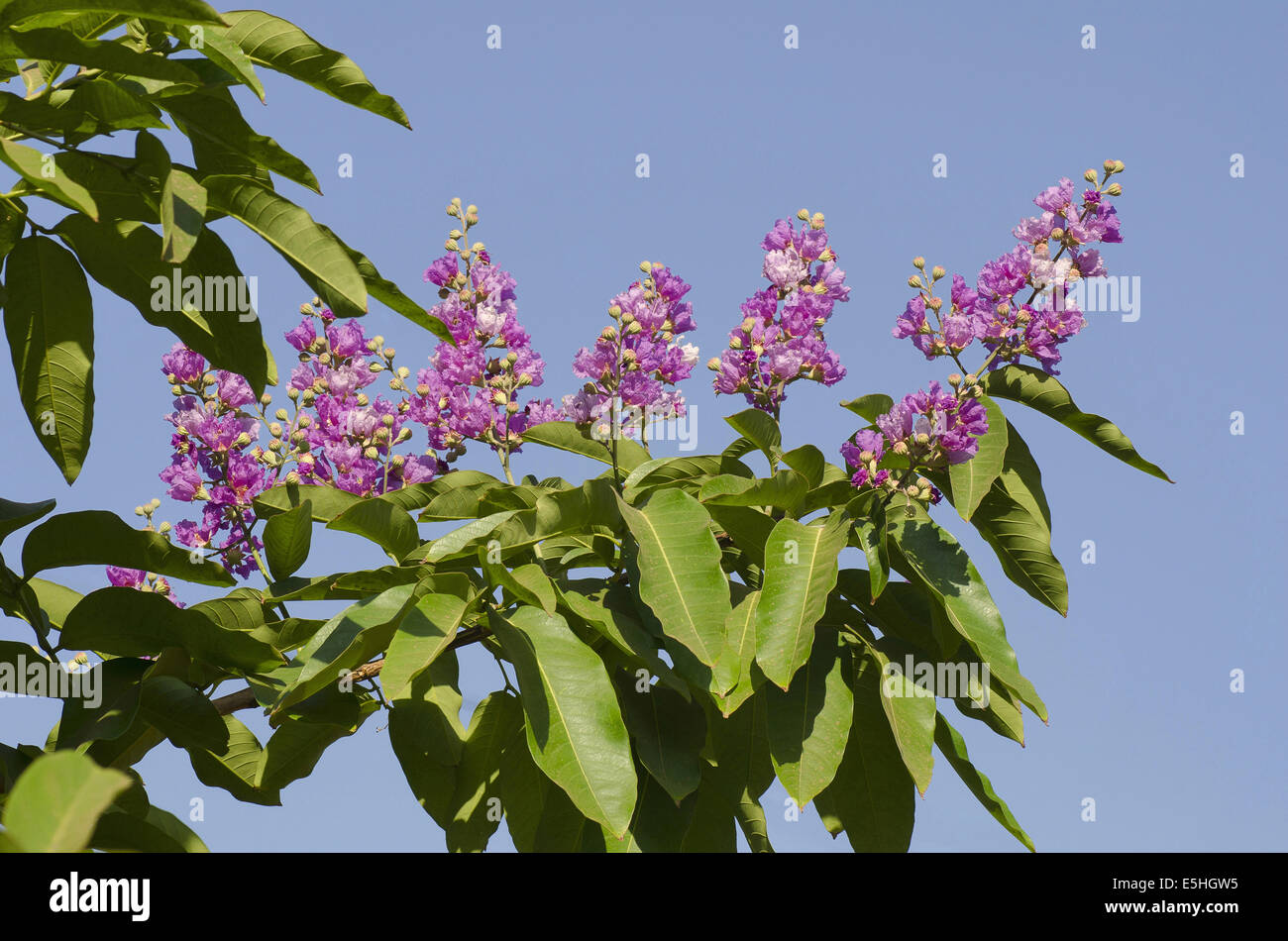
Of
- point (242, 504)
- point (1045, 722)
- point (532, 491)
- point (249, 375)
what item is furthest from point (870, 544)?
point (242, 504)

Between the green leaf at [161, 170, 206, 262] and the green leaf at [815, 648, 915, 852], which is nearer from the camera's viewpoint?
the green leaf at [161, 170, 206, 262]

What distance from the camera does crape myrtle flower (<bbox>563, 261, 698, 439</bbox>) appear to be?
2.47 meters

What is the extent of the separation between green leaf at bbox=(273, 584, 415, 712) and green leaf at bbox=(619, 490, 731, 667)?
425 mm

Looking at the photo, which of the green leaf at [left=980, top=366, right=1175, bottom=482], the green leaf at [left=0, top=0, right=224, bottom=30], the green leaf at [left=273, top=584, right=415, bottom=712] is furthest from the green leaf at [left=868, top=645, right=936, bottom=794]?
the green leaf at [left=0, top=0, right=224, bottom=30]

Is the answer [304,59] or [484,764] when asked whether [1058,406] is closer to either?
[484,764]

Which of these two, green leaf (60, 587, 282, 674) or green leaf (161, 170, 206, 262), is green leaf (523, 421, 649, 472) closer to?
green leaf (60, 587, 282, 674)

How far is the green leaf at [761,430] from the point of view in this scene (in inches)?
92.5

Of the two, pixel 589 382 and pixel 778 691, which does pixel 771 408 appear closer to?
pixel 589 382

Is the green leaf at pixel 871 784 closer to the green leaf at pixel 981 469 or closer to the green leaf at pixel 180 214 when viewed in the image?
the green leaf at pixel 981 469

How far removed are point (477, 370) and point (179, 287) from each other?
0.75 meters

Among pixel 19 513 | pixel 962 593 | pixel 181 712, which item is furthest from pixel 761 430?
pixel 19 513

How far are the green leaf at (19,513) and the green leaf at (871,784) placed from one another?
167cm

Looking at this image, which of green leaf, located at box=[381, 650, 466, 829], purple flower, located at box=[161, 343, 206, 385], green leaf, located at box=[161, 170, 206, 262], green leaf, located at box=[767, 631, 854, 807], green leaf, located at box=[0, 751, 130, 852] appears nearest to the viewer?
green leaf, located at box=[0, 751, 130, 852]

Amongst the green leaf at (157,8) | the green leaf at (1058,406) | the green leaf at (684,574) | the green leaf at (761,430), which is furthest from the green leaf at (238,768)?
the green leaf at (1058,406)
